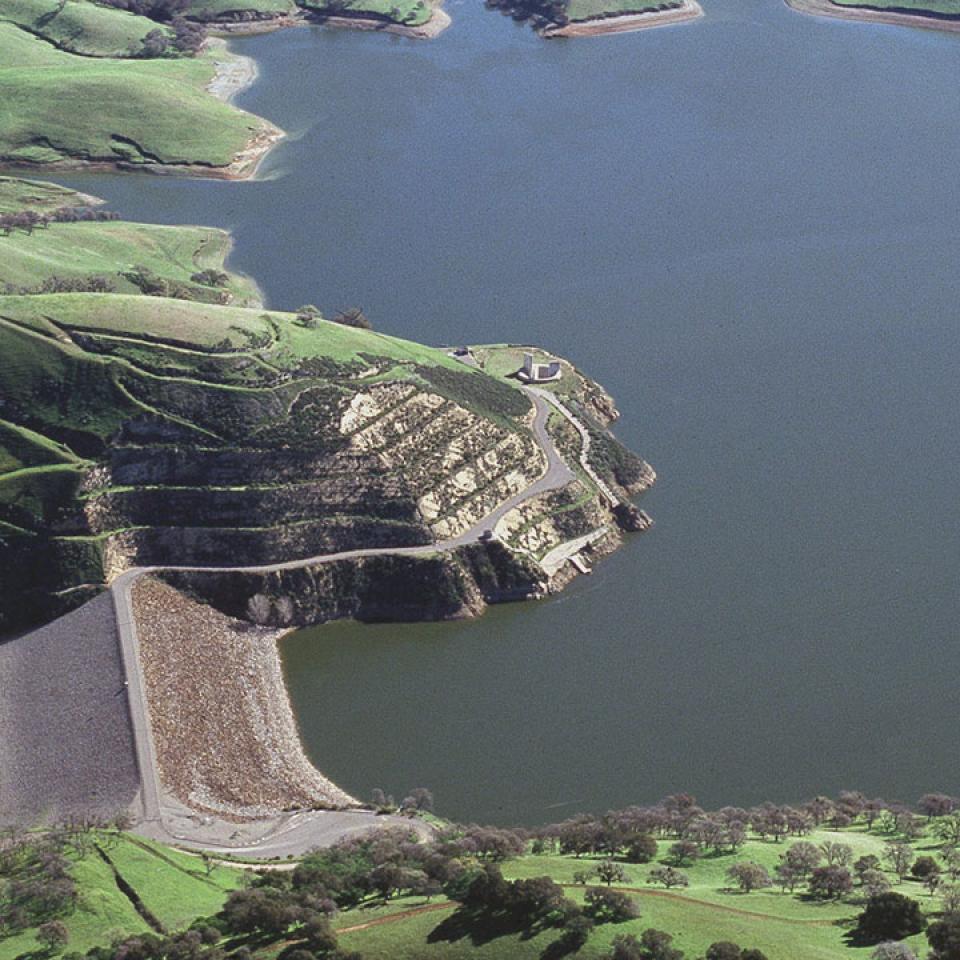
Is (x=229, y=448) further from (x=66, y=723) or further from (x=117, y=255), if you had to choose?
(x=117, y=255)

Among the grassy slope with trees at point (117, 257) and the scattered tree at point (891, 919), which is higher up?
the grassy slope with trees at point (117, 257)

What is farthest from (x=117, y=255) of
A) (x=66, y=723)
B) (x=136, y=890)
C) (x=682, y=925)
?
(x=682, y=925)

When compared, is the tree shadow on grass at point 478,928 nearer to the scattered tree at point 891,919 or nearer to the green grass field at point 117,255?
the scattered tree at point 891,919

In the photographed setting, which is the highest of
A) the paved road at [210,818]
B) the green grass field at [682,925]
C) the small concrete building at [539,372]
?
the small concrete building at [539,372]

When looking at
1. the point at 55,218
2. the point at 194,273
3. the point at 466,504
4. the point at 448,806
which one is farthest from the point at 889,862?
the point at 55,218

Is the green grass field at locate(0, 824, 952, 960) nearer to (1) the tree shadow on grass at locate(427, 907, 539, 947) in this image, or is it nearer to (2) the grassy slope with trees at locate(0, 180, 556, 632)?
(1) the tree shadow on grass at locate(427, 907, 539, 947)

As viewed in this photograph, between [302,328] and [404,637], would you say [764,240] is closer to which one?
[302,328]

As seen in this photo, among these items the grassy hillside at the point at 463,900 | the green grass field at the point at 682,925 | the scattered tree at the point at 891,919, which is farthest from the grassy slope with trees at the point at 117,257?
the scattered tree at the point at 891,919
